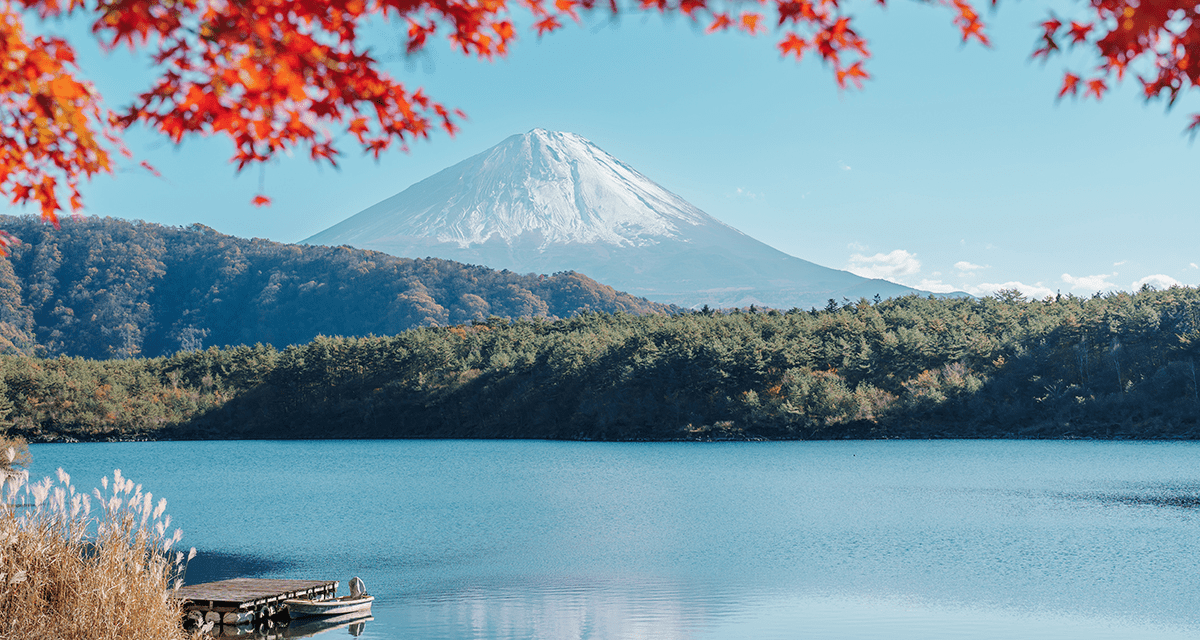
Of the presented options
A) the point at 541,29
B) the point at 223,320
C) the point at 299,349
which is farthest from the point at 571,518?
the point at 223,320

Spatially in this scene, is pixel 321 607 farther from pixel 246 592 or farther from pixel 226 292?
pixel 226 292


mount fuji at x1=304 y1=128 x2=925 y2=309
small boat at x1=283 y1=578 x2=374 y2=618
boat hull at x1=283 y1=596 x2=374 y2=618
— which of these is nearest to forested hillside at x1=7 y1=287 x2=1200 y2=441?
small boat at x1=283 y1=578 x2=374 y2=618

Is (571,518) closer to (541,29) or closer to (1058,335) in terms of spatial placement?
(541,29)

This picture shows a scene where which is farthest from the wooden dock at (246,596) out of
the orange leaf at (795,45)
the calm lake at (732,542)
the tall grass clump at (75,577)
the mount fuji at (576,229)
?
the mount fuji at (576,229)

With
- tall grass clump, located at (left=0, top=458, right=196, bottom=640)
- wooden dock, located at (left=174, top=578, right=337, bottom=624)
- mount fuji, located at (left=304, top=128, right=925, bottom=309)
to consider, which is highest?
mount fuji, located at (left=304, top=128, right=925, bottom=309)

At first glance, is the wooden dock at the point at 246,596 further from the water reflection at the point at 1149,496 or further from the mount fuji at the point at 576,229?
the mount fuji at the point at 576,229

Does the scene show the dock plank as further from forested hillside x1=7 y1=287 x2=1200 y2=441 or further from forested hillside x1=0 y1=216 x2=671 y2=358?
forested hillside x1=0 y1=216 x2=671 y2=358

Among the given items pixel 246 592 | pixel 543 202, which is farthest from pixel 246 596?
pixel 543 202
